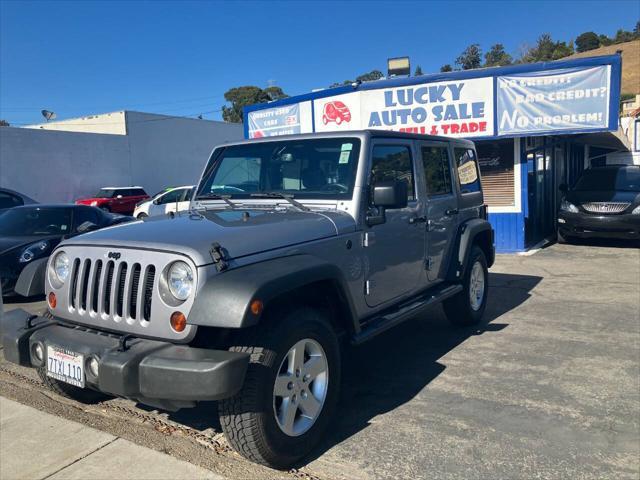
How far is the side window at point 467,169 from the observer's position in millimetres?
6073

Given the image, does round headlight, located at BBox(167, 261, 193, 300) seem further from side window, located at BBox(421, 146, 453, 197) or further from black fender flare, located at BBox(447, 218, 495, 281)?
black fender flare, located at BBox(447, 218, 495, 281)

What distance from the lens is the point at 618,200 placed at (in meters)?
11.4

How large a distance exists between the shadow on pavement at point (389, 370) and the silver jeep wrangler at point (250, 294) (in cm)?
56

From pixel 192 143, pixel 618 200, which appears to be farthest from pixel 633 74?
pixel 618 200

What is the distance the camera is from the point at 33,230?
27.7 ft

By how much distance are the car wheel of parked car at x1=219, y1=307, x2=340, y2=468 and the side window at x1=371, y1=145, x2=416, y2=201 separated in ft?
4.72

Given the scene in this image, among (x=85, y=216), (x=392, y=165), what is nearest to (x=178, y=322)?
(x=392, y=165)

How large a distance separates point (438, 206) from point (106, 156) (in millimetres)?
26582

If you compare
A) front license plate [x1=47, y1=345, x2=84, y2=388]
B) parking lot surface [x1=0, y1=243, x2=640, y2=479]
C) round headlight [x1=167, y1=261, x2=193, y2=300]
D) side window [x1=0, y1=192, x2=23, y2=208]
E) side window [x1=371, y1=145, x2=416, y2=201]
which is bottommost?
parking lot surface [x1=0, y1=243, x2=640, y2=479]

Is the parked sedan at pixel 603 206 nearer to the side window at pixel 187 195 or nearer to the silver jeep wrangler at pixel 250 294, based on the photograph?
the side window at pixel 187 195

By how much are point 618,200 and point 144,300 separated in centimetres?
1096

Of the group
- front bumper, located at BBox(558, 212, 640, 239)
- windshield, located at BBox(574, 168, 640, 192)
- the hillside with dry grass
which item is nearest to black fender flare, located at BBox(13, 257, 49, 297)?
front bumper, located at BBox(558, 212, 640, 239)

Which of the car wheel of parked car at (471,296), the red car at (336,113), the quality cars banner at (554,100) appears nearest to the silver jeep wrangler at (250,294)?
the car wheel of parked car at (471,296)

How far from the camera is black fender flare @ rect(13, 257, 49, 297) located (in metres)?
3.87
